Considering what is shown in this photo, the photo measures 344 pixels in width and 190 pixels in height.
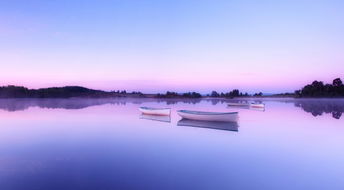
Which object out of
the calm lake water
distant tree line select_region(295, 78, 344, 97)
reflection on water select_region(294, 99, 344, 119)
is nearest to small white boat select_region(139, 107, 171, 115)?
the calm lake water

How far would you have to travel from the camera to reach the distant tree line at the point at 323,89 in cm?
8775

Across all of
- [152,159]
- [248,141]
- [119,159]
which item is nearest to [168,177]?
[152,159]

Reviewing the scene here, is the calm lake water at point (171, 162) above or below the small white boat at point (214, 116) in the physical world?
below

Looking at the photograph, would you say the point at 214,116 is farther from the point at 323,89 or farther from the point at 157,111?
the point at 323,89

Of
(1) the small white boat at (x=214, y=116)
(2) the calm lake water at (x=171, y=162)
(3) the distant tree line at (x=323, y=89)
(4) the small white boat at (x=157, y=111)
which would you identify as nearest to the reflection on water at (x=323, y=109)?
(1) the small white boat at (x=214, y=116)

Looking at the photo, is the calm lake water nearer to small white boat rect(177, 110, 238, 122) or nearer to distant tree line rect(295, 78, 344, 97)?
small white boat rect(177, 110, 238, 122)

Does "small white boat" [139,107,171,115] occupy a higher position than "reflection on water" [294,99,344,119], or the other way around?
"small white boat" [139,107,171,115]

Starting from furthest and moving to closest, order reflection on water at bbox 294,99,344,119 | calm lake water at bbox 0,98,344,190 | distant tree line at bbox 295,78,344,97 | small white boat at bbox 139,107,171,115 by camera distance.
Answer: distant tree line at bbox 295,78,344,97 → reflection on water at bbox 294,99,344,119 → small white boat at bbox 139,107,171,115 → calm lake water at bbox 0,98,344,190

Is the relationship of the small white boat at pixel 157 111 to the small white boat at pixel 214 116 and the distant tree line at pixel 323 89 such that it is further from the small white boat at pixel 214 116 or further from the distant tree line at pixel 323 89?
the distant tree line at pixel 323 89

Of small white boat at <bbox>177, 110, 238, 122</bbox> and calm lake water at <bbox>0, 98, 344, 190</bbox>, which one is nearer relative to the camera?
calm lake water at <bbox>0, 98, 344, 190</bbox>

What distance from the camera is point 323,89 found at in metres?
90.9

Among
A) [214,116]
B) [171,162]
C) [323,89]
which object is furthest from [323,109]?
[323,89]

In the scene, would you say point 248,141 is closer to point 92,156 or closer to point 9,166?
point 92,156

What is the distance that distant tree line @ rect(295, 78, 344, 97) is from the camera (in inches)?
3455
